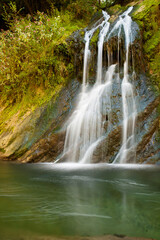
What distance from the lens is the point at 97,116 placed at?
6.41 metres

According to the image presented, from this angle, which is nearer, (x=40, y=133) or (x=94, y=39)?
(x=40, y=133)

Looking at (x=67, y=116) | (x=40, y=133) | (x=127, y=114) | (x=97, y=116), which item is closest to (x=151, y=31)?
(x=127, y=114)

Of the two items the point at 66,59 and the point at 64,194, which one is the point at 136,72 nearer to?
the point at 66,59

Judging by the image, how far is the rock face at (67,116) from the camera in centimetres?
573

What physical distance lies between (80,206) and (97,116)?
14.1 ft

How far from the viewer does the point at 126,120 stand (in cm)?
605

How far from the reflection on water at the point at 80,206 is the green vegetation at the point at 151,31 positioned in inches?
184

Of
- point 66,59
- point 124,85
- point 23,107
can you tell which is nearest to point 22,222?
point 124,85

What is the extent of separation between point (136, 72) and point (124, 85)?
65 cm

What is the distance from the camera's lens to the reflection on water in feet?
5.52

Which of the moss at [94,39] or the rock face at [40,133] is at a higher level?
the moss at [94,39]

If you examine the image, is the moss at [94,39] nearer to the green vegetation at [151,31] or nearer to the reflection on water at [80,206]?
the green vegetation at [151,31]

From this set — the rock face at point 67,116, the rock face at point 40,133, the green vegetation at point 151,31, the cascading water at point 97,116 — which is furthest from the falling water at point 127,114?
the rock face at point 40,133

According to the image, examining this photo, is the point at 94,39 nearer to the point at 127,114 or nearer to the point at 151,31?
the point at 151,31
